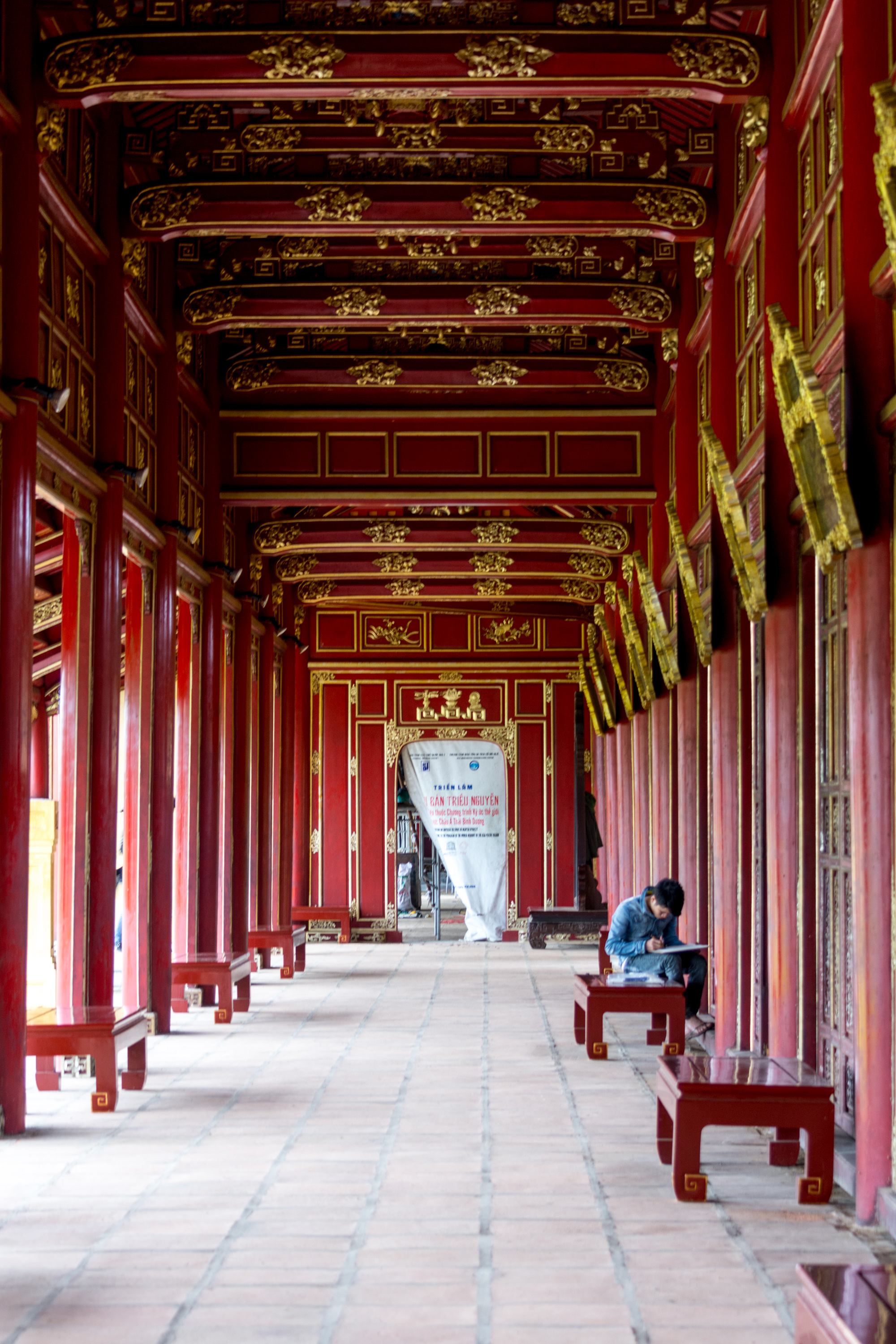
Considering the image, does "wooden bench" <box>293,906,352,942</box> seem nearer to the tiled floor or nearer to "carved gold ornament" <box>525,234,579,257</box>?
the tiled floor

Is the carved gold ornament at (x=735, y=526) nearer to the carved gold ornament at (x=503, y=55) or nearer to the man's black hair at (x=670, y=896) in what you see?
the carved gold ornament at (x=503, y=55)

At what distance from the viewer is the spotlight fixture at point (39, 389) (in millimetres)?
5637

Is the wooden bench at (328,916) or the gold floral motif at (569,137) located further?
the wooden bench at (328,916)

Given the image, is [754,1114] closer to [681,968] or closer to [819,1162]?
[819,1162]

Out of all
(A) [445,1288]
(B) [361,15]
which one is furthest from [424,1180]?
(B) [361,15]

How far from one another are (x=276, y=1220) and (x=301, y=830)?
1215 centimetres

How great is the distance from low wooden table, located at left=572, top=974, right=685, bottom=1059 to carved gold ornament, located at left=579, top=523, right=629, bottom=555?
5.42 metres

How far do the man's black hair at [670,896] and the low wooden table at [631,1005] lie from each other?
50 centimetres

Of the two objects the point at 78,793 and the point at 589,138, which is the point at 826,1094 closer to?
the point at 78,793

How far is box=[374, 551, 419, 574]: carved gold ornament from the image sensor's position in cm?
1354

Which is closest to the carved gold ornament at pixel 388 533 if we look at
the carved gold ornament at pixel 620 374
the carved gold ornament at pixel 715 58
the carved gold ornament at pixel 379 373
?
the carved gold ornament at pixel 379 373

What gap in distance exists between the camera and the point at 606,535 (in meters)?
12.2

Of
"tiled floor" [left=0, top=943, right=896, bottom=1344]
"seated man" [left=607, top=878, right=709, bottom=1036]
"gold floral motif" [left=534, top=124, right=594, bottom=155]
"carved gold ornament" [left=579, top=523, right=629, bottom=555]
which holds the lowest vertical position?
"tiled floor" [left=0, top=943, right=896, bottom=1344]

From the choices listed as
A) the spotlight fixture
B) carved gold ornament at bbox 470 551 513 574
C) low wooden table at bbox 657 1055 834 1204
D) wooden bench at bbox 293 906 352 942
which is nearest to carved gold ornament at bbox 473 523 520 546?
carved gold ornament at bbox 470 551 513 574
